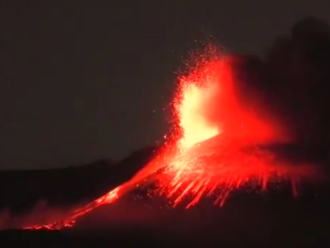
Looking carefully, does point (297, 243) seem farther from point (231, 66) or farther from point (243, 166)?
point (231, 66)

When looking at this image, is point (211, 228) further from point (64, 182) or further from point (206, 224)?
point (64, 182)

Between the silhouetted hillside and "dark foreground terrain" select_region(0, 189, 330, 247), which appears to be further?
the silhouetted hillside

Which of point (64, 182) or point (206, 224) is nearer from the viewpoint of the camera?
point (206, 224)

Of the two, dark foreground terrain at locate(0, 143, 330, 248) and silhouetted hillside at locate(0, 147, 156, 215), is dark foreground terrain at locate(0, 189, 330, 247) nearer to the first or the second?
dark foreground terrain at locate(0, 143, 330, 248)

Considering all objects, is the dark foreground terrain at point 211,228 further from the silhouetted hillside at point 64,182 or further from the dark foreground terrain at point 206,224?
the silhouetted hillside at point 64,182

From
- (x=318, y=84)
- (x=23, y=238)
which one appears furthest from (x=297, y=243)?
(x=318, y=84)

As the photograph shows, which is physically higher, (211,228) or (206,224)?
(206,224)

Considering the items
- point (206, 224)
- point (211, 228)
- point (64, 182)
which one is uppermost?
point (64, 182)

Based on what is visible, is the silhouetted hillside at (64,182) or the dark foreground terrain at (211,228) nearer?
the dark foreground terrain at (211,228)

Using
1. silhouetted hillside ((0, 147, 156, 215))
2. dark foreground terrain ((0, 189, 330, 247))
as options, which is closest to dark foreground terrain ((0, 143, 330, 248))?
dark foreground terrain ((0, 189, 330, 247))

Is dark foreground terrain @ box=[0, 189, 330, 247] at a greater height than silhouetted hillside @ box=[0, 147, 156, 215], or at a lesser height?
lesser

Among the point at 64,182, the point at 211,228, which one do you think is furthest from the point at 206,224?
the point at 64,182

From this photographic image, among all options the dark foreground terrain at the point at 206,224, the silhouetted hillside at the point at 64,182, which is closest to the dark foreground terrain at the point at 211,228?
the dark foreground terrain at the point at 206,224
